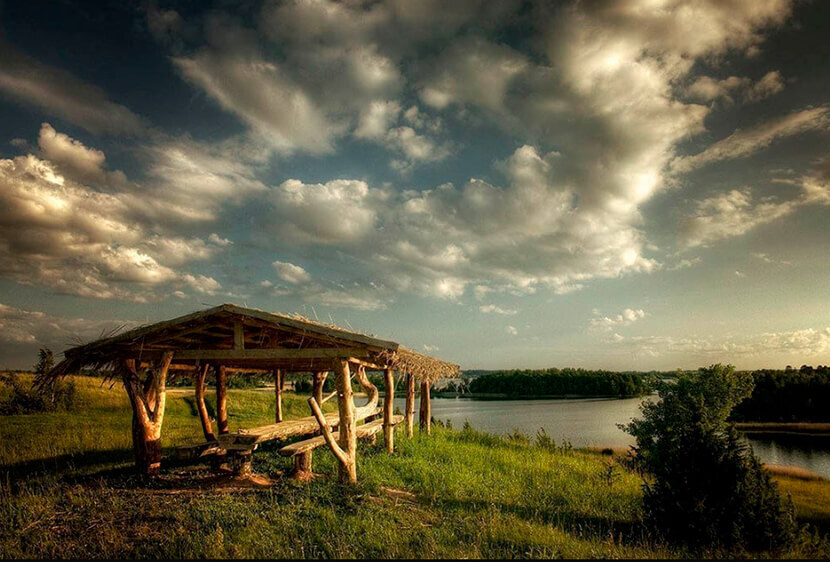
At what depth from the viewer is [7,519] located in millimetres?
6598

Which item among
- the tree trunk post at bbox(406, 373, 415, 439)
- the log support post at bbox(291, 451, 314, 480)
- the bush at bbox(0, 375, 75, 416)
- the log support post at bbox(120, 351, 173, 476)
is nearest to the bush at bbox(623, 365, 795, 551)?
the log support post at bbox(291, 451, 314, 480)

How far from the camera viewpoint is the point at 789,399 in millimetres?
46062

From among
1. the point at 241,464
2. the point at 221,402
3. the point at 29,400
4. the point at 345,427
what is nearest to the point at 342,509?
the point at 345,427

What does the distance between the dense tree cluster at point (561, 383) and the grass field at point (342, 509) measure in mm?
82048

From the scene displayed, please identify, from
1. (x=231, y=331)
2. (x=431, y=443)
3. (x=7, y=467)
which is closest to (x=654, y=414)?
(x=431, y=443)

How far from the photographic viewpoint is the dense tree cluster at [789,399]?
146 ft

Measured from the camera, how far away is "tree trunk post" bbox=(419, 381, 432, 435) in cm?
1781

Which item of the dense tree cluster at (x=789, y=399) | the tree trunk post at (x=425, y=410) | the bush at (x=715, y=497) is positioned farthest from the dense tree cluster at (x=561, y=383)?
the bush at (x=715, y=497)

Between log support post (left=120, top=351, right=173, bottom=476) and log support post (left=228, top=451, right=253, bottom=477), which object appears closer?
log support post (left=228, top=451, right=253, bottom=477)

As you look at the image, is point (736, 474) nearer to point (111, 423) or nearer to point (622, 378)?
point (111, 423)

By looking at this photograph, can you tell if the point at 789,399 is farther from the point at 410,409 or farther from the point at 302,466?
the point at 302,466

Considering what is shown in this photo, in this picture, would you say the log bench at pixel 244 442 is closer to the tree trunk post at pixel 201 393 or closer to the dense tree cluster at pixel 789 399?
the tree trunk post at pixel 201 393

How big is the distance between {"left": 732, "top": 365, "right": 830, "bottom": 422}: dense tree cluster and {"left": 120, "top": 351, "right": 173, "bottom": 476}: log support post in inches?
2129

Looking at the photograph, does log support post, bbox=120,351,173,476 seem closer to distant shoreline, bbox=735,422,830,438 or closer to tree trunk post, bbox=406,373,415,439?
tree trunk post, bbox=406,373,415,439
